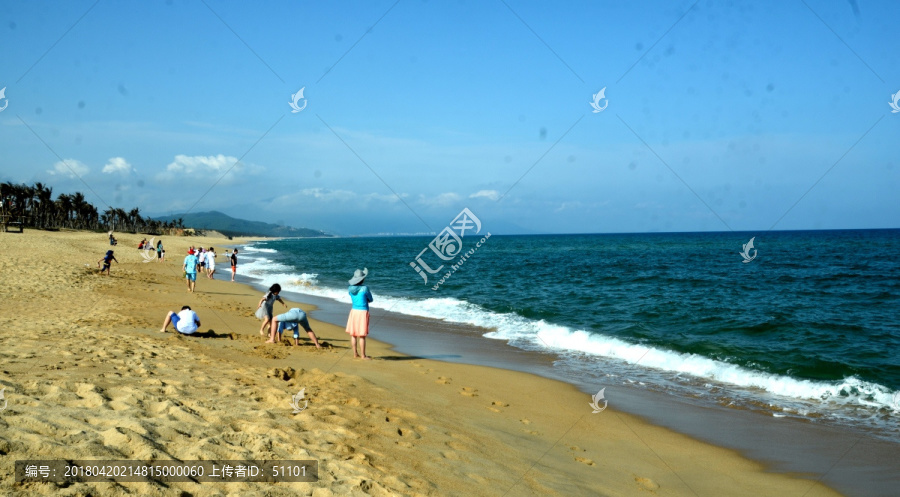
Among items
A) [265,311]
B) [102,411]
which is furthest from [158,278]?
[102,411]

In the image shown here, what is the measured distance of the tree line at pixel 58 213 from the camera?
2704 inches

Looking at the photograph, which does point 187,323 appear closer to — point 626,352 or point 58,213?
point 626,352

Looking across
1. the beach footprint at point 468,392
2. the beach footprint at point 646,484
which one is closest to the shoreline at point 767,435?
the beach footprint at point 646,484

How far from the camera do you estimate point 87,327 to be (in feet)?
33.1

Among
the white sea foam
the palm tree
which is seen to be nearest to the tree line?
the palm tree

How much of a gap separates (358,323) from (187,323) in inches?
140

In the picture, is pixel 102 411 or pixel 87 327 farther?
pixel 87 327

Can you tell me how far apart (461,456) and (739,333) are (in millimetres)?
12319

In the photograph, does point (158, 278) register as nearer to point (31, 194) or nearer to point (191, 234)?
point (31, 194)

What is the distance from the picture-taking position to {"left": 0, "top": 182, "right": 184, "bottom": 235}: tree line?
6869 centimetres

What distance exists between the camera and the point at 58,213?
86.3 metres

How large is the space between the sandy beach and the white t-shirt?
28 cm

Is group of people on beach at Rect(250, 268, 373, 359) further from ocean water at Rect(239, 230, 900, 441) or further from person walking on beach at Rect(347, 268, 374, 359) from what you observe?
ocean water at Rect(239, 230, 900, 441)

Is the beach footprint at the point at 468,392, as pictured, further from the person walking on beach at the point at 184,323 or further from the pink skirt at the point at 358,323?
the person walking on beach at the point at 184,323
